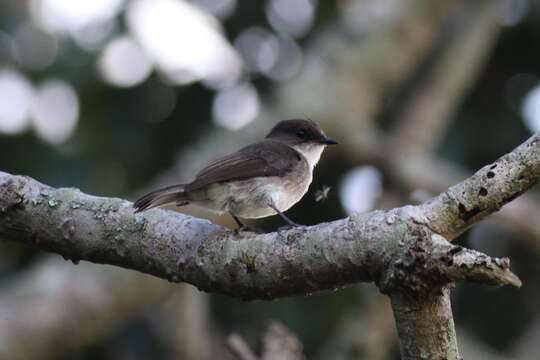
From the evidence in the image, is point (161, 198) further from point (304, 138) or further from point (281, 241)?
point (304, 138)

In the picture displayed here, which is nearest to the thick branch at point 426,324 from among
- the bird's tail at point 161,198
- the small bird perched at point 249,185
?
the bird's tail at point 161,198

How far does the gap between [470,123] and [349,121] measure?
125 cm

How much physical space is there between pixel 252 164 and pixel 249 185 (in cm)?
15

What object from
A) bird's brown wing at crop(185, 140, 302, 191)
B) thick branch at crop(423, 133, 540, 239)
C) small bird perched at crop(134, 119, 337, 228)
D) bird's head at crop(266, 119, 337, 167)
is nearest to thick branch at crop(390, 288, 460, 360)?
thick branch at crop(423, 133, 540, 239)

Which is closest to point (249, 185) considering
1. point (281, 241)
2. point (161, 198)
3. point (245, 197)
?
point (245, 197)

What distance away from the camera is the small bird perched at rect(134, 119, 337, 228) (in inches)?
159

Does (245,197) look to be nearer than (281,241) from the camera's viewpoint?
No

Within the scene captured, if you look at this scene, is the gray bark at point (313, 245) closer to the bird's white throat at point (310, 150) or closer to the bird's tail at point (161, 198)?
the bird's tail at point (161, 198)

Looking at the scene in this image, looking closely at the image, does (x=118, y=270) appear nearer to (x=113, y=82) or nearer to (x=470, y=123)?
(x=113, y=82)

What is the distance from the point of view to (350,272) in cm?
247

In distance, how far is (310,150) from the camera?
4.99m

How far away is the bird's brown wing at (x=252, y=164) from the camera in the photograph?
4051mm

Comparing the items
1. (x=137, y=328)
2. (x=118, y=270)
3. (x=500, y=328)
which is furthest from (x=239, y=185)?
(x=500, y=328)

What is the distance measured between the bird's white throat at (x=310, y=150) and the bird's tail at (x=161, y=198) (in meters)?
1.03
